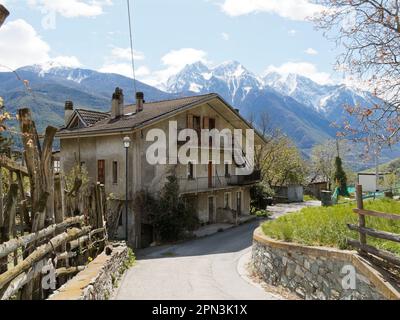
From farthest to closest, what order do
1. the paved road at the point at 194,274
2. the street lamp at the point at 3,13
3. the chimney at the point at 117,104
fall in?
1. the chimney at the point at 117,104
2. the paved road at the point at 194,274
3. the street lamp at the point at 3,13

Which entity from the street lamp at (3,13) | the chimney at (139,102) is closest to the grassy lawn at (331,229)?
the street lamp at (3,13)

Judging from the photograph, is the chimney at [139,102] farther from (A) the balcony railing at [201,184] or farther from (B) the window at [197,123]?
(A) the balcony railing at [201,184]

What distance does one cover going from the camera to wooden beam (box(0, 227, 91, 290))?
17.8 feet

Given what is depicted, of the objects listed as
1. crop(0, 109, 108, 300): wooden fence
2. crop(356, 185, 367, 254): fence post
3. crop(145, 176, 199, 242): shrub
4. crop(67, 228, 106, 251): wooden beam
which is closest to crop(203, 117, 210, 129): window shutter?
crop(145, 176, 199, 242): shrub

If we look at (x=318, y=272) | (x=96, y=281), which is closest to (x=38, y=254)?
(x=96, y=281)

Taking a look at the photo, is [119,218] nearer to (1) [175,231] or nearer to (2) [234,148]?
(1) [175,231]

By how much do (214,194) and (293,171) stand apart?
84.2 feet

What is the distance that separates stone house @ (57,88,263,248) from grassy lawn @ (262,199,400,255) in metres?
11.3

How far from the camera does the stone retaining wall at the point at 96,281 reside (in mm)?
6512

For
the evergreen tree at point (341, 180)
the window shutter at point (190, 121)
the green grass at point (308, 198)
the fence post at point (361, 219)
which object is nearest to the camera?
the fence post at point (361, 219)

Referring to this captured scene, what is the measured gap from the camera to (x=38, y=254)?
650cm

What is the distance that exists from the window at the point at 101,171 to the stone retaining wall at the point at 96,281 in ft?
39.5

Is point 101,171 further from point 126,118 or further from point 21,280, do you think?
point 21,280

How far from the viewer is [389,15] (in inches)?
415
